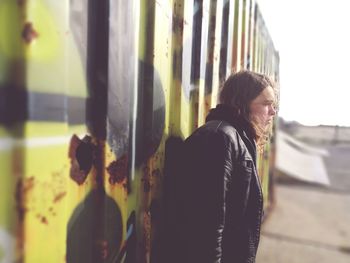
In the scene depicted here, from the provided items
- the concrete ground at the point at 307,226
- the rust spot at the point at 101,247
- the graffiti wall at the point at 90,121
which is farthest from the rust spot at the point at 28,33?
the concrete ground at the point at 307,226

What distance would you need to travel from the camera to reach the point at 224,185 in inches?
49.9

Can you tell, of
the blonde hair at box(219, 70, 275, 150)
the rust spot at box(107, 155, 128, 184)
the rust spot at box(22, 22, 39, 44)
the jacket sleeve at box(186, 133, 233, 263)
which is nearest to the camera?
the rust spot at box(22, 22, 39, 44)

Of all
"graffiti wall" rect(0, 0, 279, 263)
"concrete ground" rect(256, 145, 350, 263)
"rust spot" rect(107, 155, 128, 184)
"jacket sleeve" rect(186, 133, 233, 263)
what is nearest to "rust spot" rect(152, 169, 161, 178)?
"graffiti wall" rect(0, 0, 279, 263)

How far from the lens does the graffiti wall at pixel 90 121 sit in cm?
70

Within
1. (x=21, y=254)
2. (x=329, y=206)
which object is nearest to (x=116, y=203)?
(x=21, y=254)

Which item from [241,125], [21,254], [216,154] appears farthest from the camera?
[241,125]

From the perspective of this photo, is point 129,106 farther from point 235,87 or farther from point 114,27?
point 235,87

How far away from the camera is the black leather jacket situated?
1.28 meters

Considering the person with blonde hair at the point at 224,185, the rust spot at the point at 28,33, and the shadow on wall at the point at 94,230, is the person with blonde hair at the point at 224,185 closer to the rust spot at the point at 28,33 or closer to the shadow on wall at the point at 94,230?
the shadow on wall at the point at 94,230

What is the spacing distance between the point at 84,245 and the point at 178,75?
826 millimetres

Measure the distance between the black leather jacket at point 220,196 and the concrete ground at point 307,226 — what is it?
2.61 metres

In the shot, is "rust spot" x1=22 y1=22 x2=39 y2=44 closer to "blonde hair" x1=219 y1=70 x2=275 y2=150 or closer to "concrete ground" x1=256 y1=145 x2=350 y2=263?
"blonde hair" x1=219 y1=70 x2=275 y2=150

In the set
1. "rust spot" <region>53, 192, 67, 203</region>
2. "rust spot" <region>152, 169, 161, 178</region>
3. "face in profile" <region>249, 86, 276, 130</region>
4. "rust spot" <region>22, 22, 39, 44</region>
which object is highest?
"rust spot" <region>22, 22, 39, 44</region>

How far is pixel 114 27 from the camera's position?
0.99 m
